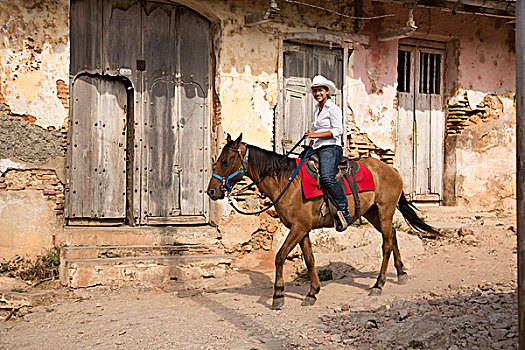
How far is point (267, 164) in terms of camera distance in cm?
643

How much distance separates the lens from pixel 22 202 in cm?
742

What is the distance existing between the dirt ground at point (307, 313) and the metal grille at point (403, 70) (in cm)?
390

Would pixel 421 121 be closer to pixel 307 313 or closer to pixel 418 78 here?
pixel 418 78

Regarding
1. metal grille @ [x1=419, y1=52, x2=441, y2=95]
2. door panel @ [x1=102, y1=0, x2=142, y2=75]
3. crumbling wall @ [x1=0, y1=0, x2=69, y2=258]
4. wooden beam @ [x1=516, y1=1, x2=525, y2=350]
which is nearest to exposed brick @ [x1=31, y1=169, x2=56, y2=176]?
crumbling wall @ [x1=0, y1=0, x2=69, y2=258]

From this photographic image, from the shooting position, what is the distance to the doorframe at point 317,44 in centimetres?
927

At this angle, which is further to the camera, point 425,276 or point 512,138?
point 512,138

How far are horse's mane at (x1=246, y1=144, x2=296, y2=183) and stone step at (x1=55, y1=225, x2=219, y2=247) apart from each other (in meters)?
2.55

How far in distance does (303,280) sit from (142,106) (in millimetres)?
3643

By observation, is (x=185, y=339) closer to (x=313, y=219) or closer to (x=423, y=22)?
(x=313, y=219)

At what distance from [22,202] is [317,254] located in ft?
14.3

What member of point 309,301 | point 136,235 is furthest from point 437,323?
point 136,235

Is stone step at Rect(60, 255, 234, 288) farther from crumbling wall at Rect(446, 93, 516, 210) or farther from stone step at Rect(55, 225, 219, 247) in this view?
crumbling wall at Rect(446, 93, 516, 210)

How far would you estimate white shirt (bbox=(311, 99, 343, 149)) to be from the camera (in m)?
6.38

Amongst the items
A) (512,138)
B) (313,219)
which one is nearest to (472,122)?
(512,138)
